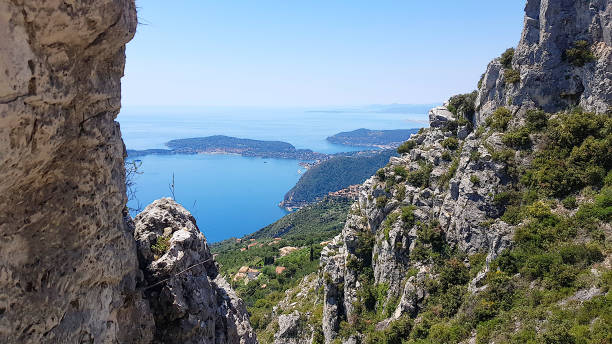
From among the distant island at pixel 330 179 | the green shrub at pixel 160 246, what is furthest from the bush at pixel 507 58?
the distant island at pixel 330 179

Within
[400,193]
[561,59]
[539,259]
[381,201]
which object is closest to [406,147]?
[400,193]

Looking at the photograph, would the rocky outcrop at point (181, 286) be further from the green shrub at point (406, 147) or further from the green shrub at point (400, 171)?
the green shrub at point (406, 147)

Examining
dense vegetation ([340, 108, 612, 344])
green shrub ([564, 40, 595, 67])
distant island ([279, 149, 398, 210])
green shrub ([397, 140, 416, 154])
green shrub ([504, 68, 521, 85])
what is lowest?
distant island ([279, 149, 398, 210])

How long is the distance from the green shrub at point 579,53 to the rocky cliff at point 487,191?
0.05 m

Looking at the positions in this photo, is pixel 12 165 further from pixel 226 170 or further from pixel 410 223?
pixel 226 170

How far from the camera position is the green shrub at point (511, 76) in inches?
776

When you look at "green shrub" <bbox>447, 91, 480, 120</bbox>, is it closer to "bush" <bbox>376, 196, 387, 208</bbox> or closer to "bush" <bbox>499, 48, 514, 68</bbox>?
"bush" <bbox>499, 48, 514, 68</bbox>

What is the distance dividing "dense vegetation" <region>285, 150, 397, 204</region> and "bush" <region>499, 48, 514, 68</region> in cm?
10859

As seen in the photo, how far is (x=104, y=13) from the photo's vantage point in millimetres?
5473

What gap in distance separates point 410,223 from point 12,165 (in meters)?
19.0

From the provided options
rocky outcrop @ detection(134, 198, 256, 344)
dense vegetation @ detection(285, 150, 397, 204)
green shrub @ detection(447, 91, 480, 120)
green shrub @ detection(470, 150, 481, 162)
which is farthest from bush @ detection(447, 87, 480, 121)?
dense vegetation @ detection(285, 150, 397, 204)

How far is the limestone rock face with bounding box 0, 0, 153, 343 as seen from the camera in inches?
172

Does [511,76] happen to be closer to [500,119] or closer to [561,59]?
[561,59]

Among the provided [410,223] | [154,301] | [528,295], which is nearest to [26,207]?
[154,301]
